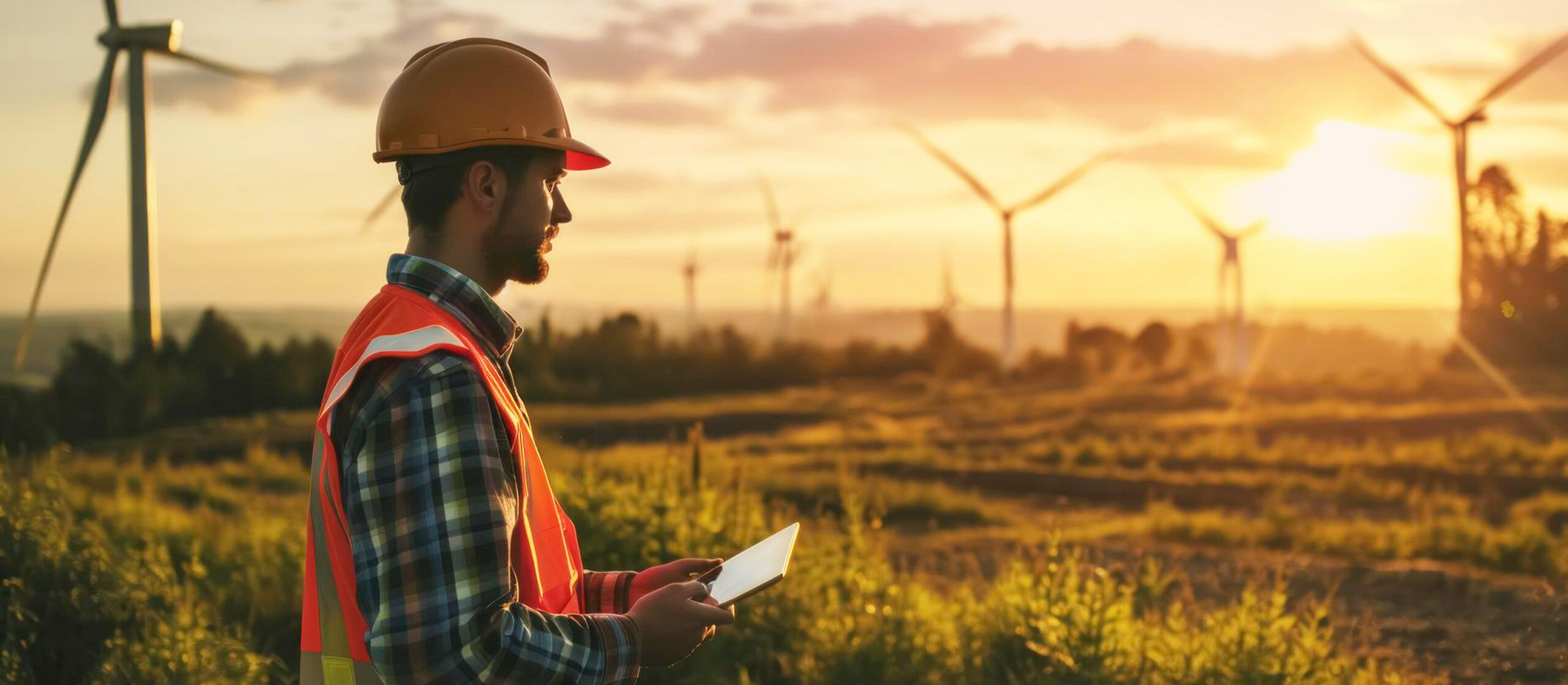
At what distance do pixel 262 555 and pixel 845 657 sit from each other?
466 centimetres

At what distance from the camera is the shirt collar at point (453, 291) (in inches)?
104

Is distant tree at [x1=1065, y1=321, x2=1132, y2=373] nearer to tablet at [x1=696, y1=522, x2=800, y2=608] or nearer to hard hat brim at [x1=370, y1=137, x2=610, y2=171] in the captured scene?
tablet at [x1=696, y1=522, x2=800, y2=608]

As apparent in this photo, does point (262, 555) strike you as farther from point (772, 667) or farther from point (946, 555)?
point (946, 555)

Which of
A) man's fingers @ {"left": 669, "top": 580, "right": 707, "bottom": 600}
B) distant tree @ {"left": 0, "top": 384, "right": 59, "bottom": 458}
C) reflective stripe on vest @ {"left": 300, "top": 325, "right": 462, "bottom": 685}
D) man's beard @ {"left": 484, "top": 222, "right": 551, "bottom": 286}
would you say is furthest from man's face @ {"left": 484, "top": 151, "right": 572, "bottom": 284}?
distant tree @ {"left": 0, "top": 384, "right": 59, "bottom": 458}

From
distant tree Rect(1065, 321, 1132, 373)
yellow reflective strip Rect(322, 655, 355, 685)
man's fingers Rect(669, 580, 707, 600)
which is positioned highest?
man's fingers Rect(669, 580, 707, 600)

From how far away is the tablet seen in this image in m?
2.65

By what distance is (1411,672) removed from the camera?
23.7 feet

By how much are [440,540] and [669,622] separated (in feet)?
1.64

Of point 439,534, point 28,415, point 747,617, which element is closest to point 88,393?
point 28,415

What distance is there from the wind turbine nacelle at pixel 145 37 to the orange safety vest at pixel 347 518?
31855 millimetres

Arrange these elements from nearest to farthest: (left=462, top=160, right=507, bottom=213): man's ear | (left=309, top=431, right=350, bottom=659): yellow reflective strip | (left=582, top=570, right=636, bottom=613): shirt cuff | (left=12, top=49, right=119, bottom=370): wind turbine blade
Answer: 1. (left=309, top=431, right=350, bottom=659): yellow reflective strip
2. (left=462, top=160, right=507, bottom=213): man's ear
3. (left=582, top=570, right=636, bottom=613): shirt cuff
4. (left=12, top=49, right=119, bottom=370): wind turbine blade

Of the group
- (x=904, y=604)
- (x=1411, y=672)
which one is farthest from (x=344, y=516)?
(x=1411, y=672)

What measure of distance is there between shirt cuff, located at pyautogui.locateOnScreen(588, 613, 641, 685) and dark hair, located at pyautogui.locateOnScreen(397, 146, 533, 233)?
83 cm

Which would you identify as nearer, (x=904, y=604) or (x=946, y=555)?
(x=904, y=604)
